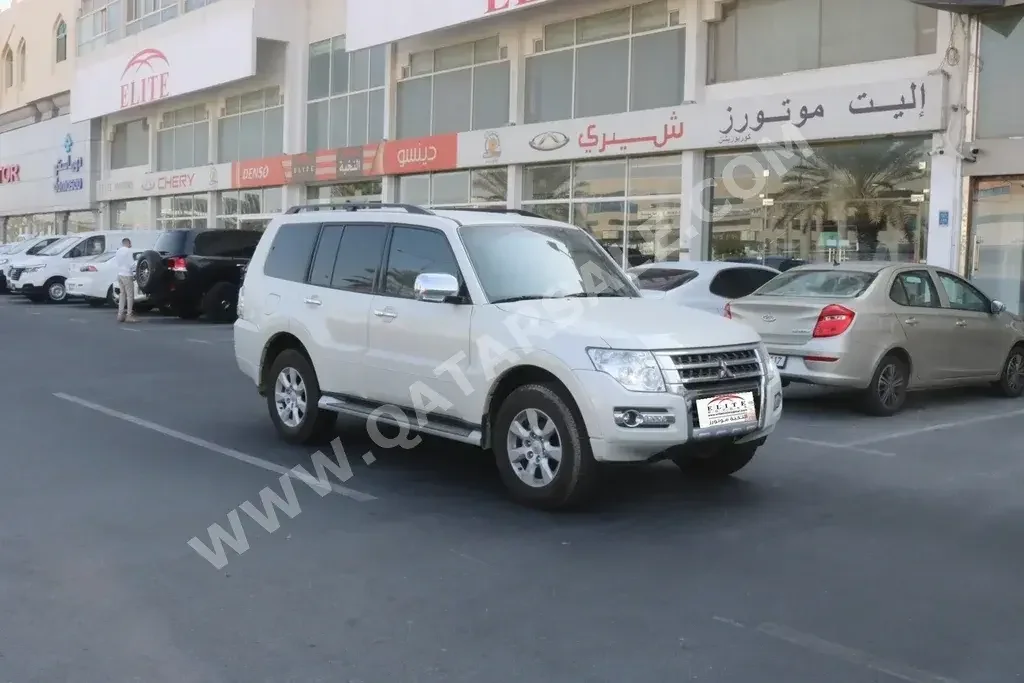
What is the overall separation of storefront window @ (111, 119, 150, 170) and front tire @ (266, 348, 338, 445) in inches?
1496

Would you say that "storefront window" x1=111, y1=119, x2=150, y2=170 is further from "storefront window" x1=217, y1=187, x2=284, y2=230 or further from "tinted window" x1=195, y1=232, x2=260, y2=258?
"tinted window" x1=195, y1=232, x2=260, y2=258

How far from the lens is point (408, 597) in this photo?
4.76m

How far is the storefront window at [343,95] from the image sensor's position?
30.0 m

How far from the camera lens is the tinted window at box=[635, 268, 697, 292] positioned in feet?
42.2

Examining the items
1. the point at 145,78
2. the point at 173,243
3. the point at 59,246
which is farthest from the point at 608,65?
the point at 145,78

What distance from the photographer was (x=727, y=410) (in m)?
6.18

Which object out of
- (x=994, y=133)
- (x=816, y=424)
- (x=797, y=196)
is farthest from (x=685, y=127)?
(x=816, y=424)

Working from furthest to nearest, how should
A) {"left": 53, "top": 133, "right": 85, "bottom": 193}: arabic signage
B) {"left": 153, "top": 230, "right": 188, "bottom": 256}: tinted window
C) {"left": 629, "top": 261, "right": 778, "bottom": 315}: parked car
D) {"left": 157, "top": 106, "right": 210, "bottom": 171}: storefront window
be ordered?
1. {"left": 53, "top": 133, "right": 85, "bottom": 193}: arabic signage
2. {"left": 157, "top": 106, "right": 210, "bottom": 171}: storefront window
3. {"left": 153, "top": 230, "right": 188, "bottom": 256}: tinted window
4. {"left": 629, "top": 261, "right": 778, "bottom": 315}: parked car

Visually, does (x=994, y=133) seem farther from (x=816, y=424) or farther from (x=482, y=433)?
(x=482, y=433)

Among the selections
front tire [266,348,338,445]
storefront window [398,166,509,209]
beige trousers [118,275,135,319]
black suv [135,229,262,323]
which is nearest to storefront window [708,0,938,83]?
storefront window [398,166,509,209]

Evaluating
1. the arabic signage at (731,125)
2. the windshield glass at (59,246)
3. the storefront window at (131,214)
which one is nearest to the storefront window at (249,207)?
the storefront window at (131,214)

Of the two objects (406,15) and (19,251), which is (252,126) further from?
(406,15)

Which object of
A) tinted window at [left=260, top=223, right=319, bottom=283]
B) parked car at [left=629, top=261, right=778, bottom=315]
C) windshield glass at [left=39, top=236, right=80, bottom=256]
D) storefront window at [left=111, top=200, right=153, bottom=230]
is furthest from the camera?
storefront window at [left=111, top=200, right=153, bottom=230]

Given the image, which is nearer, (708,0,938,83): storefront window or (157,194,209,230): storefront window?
(708,0,938,83): storefront window
